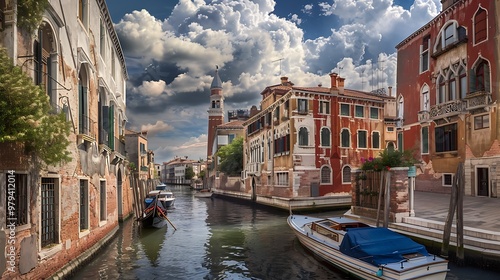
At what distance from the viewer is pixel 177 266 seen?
31.8ft

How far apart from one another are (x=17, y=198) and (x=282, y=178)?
17.9m

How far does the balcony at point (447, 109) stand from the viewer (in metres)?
15.5

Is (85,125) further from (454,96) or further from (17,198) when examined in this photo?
(454,96)

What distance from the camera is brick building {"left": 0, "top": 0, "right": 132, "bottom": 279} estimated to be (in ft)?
18.5

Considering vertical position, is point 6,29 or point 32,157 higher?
point 6,29

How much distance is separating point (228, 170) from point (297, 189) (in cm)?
1611

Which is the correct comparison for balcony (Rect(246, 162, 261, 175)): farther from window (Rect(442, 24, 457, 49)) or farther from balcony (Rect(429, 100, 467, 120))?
window (Rect(442, 24, 457, 49))

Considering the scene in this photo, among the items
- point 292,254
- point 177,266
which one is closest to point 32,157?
point 177,266

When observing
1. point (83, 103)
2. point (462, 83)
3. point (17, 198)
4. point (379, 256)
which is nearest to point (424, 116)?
point (462, 83)

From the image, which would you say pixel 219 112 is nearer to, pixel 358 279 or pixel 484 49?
pixel 484 49

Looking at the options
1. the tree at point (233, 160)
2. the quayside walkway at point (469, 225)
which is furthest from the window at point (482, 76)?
the tree at point (233, 160)

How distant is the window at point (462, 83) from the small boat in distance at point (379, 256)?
33.8ft

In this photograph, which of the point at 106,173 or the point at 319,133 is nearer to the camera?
the point at 106,173

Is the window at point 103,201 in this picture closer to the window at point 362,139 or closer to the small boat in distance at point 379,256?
the small boat in distance at point 379,256
